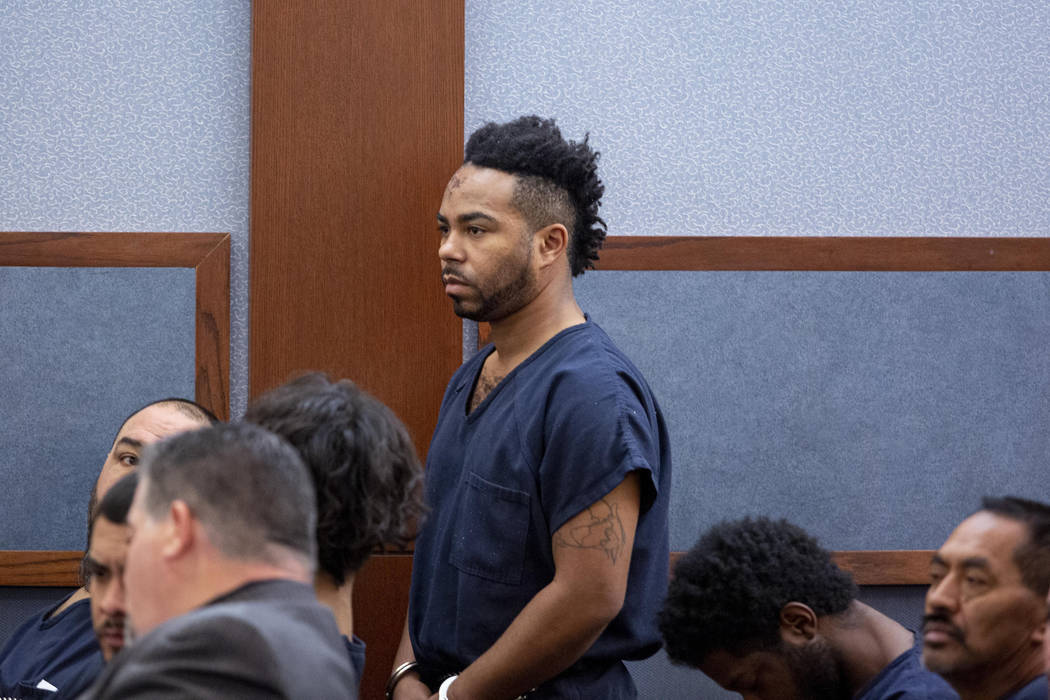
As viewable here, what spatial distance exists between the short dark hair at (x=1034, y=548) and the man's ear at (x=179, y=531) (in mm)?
1156

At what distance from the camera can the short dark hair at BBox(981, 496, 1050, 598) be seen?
1505 mm

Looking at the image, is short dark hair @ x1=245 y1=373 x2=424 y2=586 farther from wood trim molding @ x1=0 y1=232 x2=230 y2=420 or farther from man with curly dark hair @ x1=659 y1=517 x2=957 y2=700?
wood trim molding @ x1=0 y1=232 x2=230 y2=420

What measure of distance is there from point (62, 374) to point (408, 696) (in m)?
1.09

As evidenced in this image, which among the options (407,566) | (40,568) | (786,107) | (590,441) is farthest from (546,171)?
(40,568)

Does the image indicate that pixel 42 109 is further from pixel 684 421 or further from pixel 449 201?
pixel 684 421

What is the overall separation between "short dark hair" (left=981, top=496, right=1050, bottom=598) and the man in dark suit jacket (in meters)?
1.01

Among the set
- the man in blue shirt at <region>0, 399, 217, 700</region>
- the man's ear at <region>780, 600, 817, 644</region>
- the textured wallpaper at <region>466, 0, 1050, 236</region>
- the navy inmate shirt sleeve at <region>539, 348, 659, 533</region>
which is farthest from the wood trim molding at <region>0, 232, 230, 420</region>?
the man's ear at <region>780, 600, 817, 644</region>

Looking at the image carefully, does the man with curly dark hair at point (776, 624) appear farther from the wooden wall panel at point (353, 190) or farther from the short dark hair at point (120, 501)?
the short dark hair at point (120, 501)

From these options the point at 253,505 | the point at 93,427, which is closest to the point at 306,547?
the point at 253,505

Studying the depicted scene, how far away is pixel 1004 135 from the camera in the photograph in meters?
2.51

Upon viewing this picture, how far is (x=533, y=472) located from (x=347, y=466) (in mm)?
Result: 535

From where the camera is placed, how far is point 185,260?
236 centimetres

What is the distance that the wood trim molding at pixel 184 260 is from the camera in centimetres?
234

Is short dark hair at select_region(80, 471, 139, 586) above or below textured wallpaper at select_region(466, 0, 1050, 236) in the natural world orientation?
below
